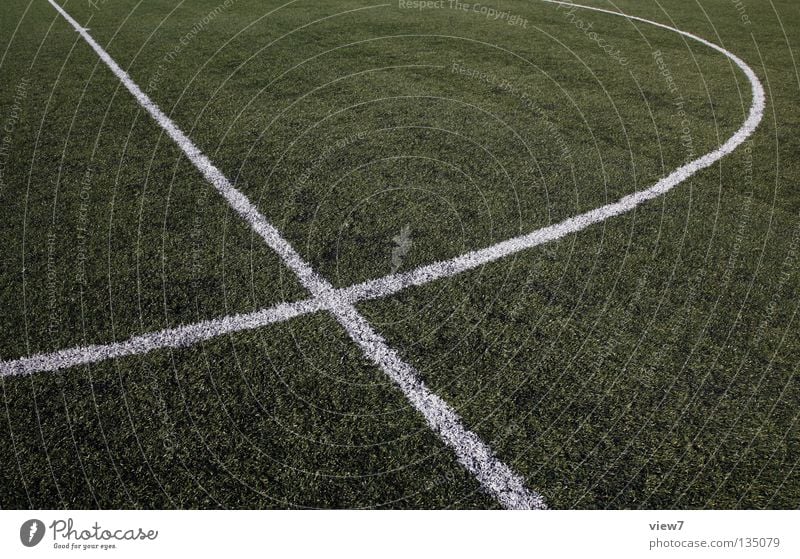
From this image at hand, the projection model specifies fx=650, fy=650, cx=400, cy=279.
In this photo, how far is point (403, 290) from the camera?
336 cm

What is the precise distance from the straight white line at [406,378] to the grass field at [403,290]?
45mm

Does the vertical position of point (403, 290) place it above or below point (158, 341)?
below

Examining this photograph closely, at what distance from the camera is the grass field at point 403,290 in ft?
8.11

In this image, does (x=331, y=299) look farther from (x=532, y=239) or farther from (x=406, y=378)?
(x=532, y=239)

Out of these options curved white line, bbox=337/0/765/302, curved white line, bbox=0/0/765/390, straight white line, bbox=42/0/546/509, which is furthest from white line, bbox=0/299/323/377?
curved white line, bbox=337/0/765/302

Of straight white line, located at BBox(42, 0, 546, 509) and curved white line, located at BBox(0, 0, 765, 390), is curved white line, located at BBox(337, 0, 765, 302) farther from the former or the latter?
straight white line, located at BBox(42, 0, 546, 509)

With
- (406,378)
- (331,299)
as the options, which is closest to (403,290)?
(331,299)

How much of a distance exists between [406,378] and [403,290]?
65 centimetres

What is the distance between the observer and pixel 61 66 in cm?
705

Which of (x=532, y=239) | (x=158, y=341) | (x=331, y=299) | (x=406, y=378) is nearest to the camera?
(x=406, y=378)

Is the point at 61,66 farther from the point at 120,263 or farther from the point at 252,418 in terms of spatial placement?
the point at 252,418

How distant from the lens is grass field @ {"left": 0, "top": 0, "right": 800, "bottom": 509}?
8.11 ft

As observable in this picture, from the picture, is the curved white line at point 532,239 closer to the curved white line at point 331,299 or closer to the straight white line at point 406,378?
the curved white line at point 331,299

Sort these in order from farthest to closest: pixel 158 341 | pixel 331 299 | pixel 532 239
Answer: pixel 532 239
pixel 331 299
pixel 158 341
